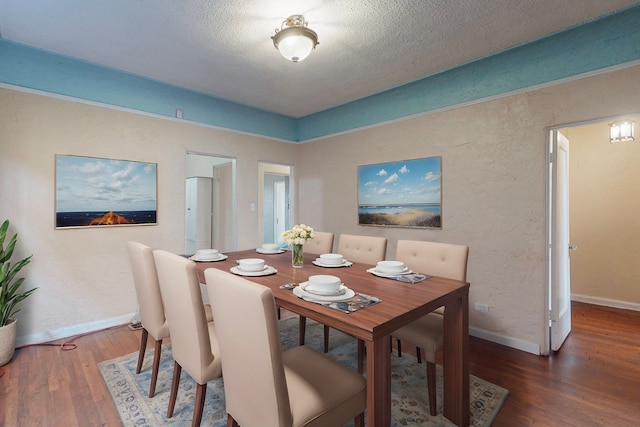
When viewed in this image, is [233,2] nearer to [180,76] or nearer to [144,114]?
[180,76]

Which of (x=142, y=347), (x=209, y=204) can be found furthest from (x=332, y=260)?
(x=209, y=204)

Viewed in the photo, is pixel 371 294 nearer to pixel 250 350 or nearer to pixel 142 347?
pixel 250 350

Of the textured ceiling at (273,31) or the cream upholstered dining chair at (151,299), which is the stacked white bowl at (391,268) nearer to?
the cream upholstered dining chair at (151,299)

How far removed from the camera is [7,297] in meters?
2.40

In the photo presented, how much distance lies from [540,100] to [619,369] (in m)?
2.25

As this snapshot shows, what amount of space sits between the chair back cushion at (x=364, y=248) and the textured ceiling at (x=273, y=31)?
171 cm

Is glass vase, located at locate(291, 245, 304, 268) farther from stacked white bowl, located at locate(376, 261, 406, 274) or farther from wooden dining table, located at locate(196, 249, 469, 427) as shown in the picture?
stacked white bowl, located at locate(376, 261, 406, 274)

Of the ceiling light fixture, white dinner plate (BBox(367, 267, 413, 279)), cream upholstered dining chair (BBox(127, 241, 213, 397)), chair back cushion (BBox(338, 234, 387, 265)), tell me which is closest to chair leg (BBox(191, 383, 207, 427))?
cream upholstered dining chair (BBox(127, 241, 213, 397))

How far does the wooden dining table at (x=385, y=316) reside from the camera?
110 centimetres

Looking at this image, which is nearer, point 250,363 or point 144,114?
point 250,363

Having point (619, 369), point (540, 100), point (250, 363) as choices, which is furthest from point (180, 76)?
point (619, 369)

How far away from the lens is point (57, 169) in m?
2.79

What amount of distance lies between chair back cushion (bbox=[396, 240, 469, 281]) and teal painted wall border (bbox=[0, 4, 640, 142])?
1682 millimetres

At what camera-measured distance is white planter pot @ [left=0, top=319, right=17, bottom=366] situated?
232 centimetres
